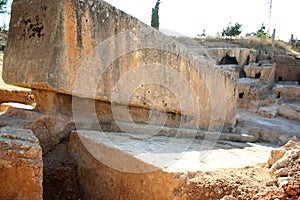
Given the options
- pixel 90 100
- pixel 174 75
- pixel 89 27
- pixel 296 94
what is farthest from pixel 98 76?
pixel 296 94

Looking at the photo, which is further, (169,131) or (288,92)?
(288,92)

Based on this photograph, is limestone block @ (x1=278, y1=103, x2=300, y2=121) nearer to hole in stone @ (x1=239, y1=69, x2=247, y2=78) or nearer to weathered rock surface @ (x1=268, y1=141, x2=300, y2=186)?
hole in stone @ (x1=239, y1=69, x2=247, y2=78)

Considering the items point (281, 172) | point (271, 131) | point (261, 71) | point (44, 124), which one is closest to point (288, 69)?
point (261, 71)

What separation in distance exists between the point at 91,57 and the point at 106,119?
3.43 ft

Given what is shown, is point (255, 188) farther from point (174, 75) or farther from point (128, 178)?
point (174, 75)

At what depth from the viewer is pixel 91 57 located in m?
3.48

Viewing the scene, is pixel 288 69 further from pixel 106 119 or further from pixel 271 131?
pixel 106 119

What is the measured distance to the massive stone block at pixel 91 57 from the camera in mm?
3158

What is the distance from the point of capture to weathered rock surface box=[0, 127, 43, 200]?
6.44ft

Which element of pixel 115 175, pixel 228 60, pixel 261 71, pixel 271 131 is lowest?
pixel 271 131

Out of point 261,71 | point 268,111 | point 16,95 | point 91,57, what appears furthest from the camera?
point 261,71

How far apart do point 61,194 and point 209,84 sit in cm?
418

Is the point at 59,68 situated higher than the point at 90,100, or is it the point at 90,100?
the point at 59,68

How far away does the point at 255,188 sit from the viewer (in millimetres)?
2158
